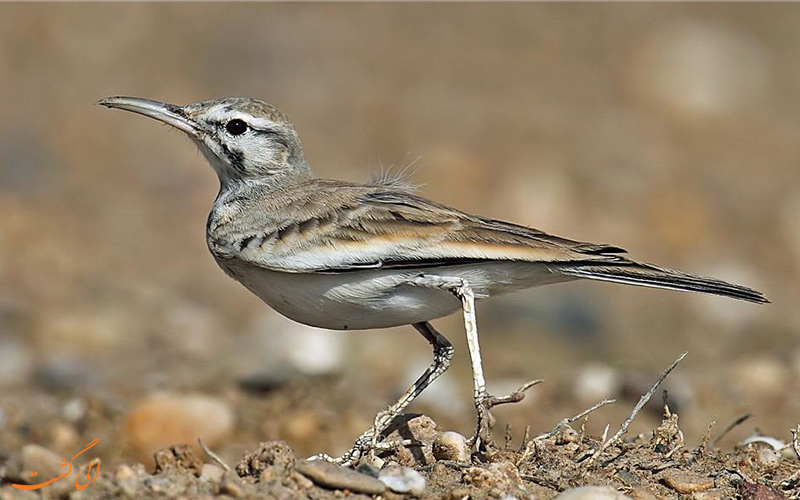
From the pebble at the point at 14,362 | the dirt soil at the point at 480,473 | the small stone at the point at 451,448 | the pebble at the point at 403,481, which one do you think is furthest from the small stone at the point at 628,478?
the pebble at the point at 14,362

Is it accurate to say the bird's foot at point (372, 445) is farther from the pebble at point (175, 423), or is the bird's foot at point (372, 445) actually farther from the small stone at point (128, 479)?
the pebble at point (175, 423)

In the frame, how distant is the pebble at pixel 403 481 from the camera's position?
4.84m

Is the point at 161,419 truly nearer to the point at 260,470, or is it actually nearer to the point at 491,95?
the point at 260,470

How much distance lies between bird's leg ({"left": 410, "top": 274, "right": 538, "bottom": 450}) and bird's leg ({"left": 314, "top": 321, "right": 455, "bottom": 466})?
18.3 inches

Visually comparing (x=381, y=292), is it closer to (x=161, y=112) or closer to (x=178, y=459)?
(x=178, y=459)

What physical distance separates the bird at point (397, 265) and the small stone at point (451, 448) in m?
0.07

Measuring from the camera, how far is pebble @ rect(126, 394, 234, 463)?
7.92 metres

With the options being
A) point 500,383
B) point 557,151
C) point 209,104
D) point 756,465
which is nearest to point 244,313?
point 500,383

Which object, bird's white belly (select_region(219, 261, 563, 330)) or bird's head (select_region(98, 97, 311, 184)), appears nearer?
bird's white belly (select_region(219, 261, 563, 330))

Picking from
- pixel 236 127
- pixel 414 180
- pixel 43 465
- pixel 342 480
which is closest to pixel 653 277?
pixel 342 480

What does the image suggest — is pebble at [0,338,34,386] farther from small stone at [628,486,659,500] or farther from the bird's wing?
small stone at [628,486,659,500]

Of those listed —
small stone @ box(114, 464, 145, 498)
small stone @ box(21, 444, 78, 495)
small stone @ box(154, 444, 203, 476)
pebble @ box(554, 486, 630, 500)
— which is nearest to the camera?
small stone @ box(114, 464, 145, 498)

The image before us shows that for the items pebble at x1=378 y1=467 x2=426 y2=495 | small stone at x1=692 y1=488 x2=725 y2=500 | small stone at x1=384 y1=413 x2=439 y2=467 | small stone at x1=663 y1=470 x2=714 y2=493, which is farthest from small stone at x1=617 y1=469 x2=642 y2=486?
pebble at x1=378 y1=467 x2=426 y2=495

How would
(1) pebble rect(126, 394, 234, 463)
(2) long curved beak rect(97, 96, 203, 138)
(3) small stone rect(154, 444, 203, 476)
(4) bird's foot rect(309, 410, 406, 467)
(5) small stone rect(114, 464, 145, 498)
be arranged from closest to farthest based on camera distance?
(5) small stone rect(114, 464, 145, 498), (3) small stone rect(154, 444, 203, 476), (4) bird's foot rect(309, 410, 406, 467), (2) long curved beak rect(97, 96, 203, 138), (1) pebble rect(126, 394, 234, 463)
